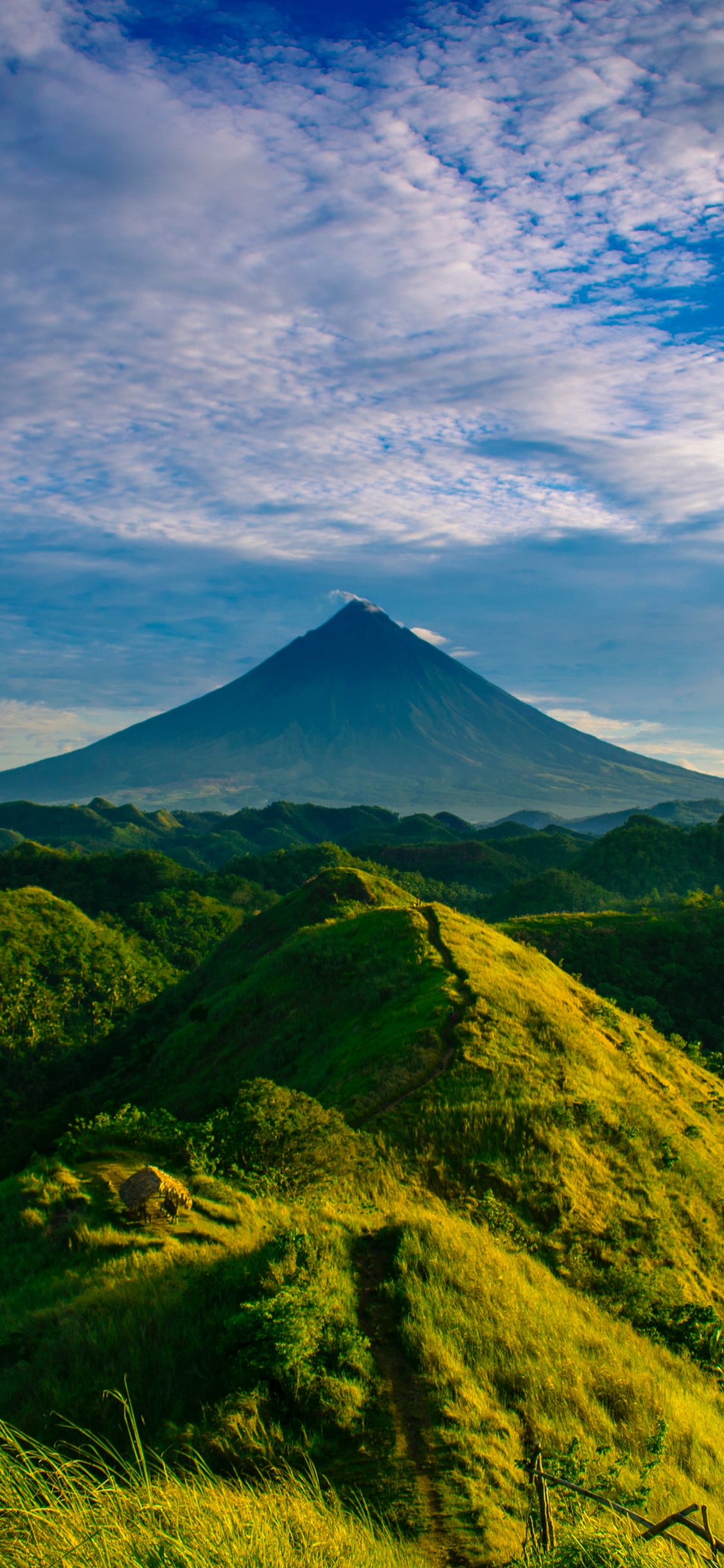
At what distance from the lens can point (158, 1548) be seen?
3.01 meters

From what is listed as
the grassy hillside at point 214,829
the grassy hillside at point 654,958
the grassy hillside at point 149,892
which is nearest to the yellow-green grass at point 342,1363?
the grassy hillside at point 654,958

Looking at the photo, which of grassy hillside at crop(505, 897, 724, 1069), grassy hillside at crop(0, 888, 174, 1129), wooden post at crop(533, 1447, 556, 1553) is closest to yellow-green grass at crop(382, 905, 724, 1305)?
wooden post at crop(533, 1447, 556, 1553)

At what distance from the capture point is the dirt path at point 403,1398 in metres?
4.96

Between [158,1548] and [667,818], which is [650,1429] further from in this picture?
[667,818]

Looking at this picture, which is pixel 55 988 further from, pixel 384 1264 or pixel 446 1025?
pixel 384 1264

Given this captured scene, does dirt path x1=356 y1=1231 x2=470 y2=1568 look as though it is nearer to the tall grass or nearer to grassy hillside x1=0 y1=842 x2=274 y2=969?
the tall grass

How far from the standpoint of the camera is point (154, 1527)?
10.3 ft

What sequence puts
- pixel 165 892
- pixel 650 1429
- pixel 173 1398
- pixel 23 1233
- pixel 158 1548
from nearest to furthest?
pixel 158 1548 < pixel 173 1398 < pixel 650 1429 < pixel 23 1233 < pixel 165 892

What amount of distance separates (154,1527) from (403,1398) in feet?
11.6

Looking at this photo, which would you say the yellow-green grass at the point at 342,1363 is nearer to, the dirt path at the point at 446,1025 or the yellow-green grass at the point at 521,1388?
the yellow-green grass at the point at 521,1388

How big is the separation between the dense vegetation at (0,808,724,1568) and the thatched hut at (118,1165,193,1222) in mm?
172

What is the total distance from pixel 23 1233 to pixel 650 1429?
6073 mm

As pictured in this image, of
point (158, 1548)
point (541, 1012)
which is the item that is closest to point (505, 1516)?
point (158, 1548)

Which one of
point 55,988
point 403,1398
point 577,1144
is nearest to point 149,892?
point 55,988
